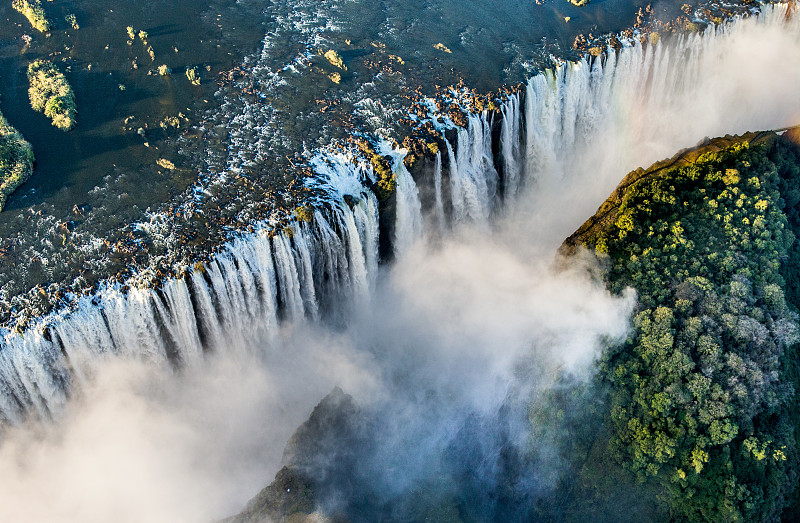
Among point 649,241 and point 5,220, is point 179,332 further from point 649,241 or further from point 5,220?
point 649,241

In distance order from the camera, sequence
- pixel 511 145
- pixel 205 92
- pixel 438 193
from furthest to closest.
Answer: pixel 511 145 < pixel 205 92 < pixel 438 193

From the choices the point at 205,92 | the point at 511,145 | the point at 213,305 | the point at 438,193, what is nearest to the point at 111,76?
the point at 205,92

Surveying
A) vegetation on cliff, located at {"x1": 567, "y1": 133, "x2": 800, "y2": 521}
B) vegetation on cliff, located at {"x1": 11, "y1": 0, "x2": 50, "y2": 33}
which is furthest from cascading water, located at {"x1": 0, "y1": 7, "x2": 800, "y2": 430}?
vegetation on cliff, located at {"x1": 11, "y1": 0, "x2": 50, "y2": 33}

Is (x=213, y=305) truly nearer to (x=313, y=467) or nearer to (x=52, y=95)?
(x=313, y=467)

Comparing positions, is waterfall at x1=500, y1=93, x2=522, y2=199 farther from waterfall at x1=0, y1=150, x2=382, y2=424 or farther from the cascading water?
waterfall at x1=0, y1=150, x2=382, y2=424

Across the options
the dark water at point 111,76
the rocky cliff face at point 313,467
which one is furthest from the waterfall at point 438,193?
the dark water at point 111,76
